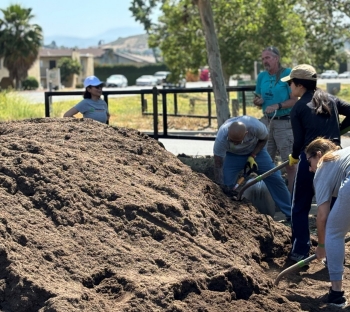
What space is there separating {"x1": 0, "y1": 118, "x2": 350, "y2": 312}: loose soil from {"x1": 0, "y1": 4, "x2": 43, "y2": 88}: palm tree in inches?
2140

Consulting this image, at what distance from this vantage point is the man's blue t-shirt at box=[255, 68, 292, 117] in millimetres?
8875

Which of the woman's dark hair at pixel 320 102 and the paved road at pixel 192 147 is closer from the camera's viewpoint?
the woman's dark hair at pixel 320 102

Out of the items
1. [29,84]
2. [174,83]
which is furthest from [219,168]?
[29,84]

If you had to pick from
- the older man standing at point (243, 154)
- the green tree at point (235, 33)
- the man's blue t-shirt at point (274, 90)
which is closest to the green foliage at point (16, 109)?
the green tree at point (235, 33)

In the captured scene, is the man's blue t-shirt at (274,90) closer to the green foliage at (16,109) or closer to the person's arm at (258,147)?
the person's arm at (258,147)

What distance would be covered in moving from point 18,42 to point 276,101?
54.2m

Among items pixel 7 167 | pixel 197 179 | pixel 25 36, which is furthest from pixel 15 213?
pixel 25 36

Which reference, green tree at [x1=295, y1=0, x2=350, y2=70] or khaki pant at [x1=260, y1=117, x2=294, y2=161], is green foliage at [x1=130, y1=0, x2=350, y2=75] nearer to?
green tree at [x1=295, y1=0, x2=350, y2=70]

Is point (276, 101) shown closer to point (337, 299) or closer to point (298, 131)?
point (298, 131)

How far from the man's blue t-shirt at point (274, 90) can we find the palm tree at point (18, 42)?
5257cm

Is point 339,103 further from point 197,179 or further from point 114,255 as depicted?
point 114,255

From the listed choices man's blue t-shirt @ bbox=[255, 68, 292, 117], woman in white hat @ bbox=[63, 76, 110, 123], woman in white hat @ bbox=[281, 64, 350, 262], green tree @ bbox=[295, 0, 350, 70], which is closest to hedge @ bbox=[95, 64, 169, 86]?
green tree @ bbox=[295, 0, 350, 70]

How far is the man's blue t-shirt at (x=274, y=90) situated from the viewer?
888 centimetres

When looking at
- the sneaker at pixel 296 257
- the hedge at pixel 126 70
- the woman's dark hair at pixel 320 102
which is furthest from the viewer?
the hedge at pixel 126 70
